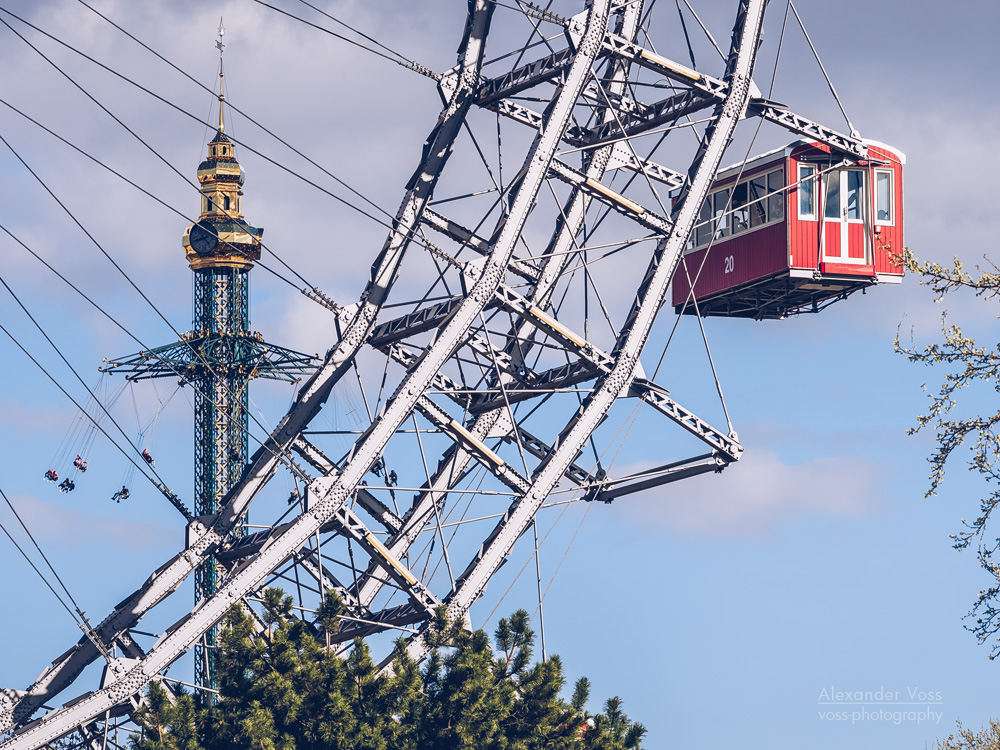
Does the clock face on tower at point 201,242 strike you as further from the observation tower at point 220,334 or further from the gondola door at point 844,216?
the gondola door at point 844,216

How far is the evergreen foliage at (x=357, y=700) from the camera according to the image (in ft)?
107

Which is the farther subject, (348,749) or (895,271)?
(895,271)

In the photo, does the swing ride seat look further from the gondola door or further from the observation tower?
the observation tower

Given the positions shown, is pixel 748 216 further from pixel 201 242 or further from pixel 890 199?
pixel 201 242

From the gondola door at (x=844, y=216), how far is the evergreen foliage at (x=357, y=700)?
43.5 ft

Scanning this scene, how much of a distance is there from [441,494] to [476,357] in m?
3.22

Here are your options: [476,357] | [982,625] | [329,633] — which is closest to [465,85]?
[476,357]

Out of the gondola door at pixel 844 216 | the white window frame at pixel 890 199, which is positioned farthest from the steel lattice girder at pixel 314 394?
the white window frame at pixel 890 199

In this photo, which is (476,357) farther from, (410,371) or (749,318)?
(749,318)

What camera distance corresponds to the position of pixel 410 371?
3619 centimetres

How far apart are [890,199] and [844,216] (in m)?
1.36

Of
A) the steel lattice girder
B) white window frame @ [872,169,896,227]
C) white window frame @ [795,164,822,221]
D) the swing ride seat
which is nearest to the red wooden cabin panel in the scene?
the swing ride seat

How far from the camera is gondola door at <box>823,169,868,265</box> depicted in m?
43.2

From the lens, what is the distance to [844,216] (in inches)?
1715
